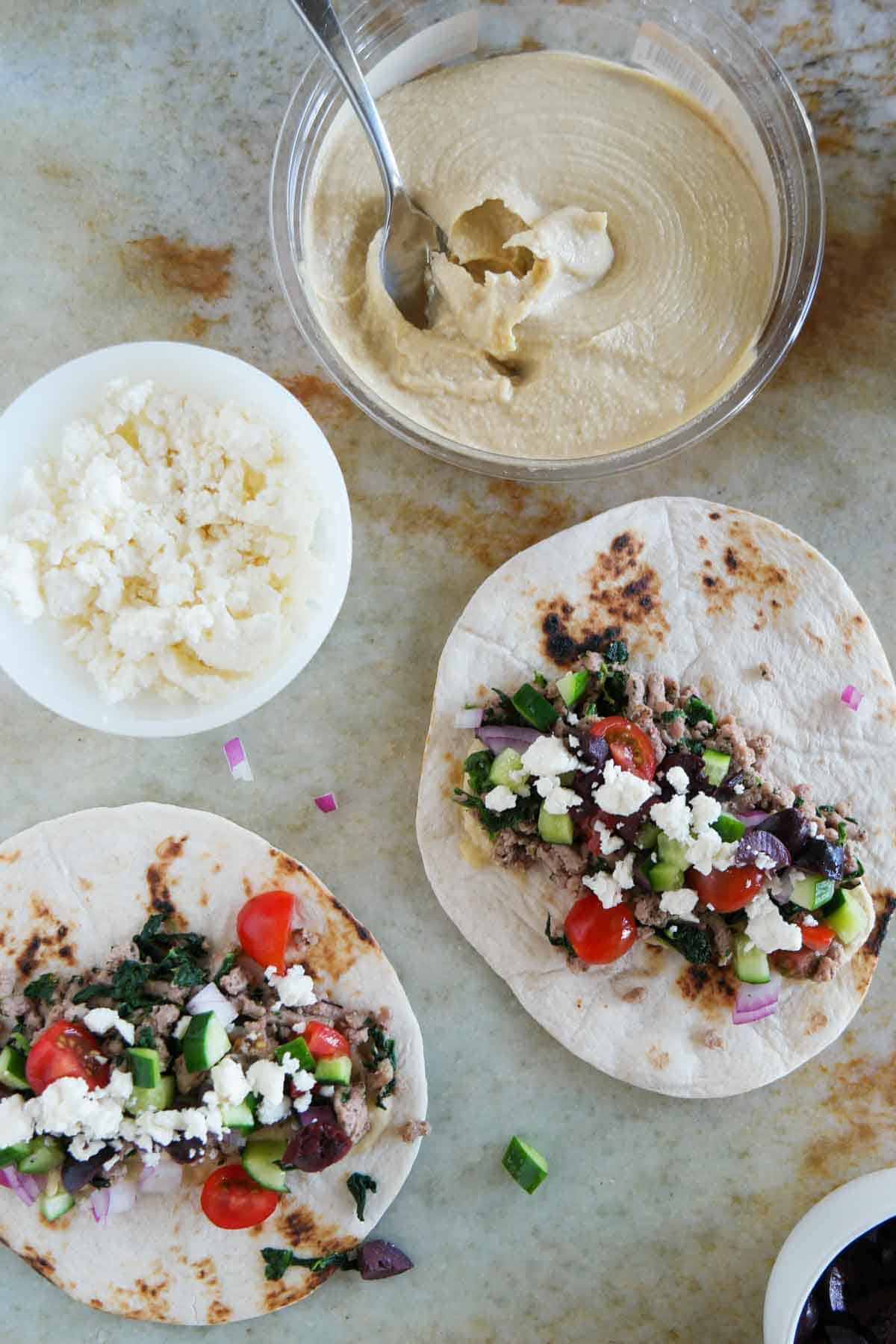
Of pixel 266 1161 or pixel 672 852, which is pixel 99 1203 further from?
pixel 672 852

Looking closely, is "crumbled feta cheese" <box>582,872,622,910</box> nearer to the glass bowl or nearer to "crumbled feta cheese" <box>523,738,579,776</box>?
"crumbled feta cheese" <box>523,738,579,776</box>

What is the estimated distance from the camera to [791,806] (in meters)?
2.90

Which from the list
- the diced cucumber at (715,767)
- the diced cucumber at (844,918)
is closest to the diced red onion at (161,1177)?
the diced cucumber at (715,767)

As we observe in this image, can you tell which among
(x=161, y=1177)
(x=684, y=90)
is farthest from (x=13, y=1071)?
(x=684, y=90)

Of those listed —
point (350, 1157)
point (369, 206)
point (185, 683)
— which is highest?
point (369, 206)

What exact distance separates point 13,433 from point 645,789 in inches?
74.4

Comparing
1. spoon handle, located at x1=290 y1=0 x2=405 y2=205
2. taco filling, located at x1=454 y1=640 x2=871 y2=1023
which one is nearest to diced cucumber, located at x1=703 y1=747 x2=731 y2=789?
taco filling, located at x1=454 y1=640 x2=871 y2=1023

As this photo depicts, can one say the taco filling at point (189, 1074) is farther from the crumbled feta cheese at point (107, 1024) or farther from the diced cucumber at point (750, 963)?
the diced cucumber at point (750, 963)

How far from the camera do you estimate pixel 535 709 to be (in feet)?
9.57

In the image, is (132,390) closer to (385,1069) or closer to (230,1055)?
(230,1055)

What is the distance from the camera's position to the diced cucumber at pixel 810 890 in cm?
277

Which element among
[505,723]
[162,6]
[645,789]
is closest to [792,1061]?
[645,789]

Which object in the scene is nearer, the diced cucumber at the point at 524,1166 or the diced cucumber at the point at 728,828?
the diced cucumber at the point at 728,828

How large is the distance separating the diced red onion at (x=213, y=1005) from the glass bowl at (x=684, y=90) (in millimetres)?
1570
